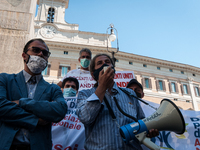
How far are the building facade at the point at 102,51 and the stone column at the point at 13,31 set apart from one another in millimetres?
18924

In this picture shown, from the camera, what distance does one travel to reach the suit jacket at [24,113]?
1.49 meters

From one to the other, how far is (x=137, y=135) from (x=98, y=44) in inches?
994

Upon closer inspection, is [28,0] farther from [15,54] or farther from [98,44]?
[98,44]

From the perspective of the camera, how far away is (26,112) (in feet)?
5.18

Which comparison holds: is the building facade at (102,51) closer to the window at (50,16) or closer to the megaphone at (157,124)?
the window at (50,16)

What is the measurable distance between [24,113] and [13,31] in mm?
2460

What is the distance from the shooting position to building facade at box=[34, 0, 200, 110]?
24156 mm

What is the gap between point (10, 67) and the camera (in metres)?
3.09

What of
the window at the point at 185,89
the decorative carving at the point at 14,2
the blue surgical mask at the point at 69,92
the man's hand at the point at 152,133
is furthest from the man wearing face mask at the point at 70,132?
the window at the point at 185,89

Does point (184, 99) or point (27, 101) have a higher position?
point (184, 99)

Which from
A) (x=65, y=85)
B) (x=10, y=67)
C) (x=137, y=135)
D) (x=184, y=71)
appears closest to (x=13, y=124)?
(x=137, y=135)

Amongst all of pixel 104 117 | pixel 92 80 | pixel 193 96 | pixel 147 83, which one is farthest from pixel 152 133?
pixel 193 96

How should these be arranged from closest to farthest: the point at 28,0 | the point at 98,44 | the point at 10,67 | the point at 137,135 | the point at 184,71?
the point at 137,135 < the point at 10,67 < the point at 28,0 < the point at 98,44 < the point at 184,71

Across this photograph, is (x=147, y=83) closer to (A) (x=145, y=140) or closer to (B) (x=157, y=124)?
(B) (x=157, y=124)
